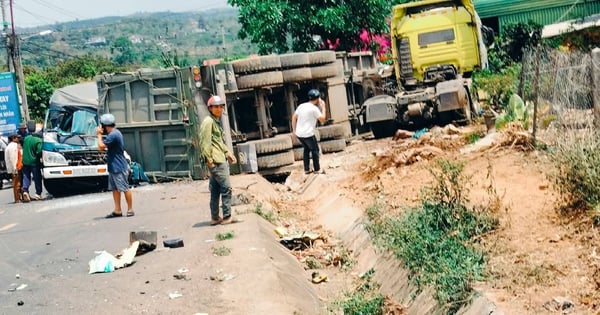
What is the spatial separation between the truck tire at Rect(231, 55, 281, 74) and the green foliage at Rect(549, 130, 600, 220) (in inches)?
404

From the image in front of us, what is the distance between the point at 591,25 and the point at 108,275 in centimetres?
2221

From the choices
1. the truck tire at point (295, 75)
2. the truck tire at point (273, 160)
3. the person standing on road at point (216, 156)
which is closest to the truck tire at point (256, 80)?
the truck tire at point (295, 75)

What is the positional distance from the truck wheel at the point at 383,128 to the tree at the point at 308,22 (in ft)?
34.1

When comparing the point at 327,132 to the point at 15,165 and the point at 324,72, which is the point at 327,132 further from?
the point at 15,165

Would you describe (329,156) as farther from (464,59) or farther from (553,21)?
(553,21)

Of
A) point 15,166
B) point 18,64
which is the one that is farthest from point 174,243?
point 18,64

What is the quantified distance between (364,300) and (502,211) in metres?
1.76

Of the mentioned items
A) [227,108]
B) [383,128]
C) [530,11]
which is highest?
[530,11]

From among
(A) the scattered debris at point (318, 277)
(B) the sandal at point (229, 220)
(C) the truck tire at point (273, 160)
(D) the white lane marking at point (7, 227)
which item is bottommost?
(A) the scattered debris at point (318, 277)

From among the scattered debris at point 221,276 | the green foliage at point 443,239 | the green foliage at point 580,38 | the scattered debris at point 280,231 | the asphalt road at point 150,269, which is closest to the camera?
the green foliage at point 443,239

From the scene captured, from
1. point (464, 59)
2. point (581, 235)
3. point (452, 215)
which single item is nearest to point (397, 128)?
point (464, 59)

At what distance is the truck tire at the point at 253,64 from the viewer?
18531mm

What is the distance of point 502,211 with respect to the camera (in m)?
9.35

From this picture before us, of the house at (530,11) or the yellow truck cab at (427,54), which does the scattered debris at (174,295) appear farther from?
the house at (530,11)
